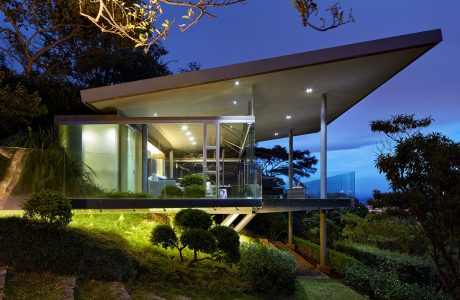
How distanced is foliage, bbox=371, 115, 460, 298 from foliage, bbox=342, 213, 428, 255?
5.38 metres

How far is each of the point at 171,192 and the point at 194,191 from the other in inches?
21.3

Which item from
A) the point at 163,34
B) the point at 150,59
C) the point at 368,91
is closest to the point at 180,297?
the point at 163,34

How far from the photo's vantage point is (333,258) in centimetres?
1477

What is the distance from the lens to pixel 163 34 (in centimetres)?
454

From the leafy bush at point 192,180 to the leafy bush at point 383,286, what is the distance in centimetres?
508

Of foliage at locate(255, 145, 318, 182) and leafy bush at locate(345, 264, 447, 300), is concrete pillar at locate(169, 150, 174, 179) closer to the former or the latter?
leafy bush at locate(345, 264, 447, 300)

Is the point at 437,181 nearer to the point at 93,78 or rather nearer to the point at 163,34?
the point at 163,34

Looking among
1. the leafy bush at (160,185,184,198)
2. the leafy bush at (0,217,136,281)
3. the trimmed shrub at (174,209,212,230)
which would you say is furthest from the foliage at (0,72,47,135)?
the trimmed shrub at (174,209,212,230)

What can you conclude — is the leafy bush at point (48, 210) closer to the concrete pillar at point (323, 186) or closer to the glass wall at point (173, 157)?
the glass wall at point (173, 157)

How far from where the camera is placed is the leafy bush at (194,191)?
1101 cm

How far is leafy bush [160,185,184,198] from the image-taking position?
10.9 metres

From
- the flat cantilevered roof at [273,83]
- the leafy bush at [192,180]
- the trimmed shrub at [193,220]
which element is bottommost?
the trimmed shrub at [193,220]

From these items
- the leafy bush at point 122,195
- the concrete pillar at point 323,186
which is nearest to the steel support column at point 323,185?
the concrete pillar at point 323,186

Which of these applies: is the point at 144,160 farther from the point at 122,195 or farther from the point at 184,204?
the point at 184,204
